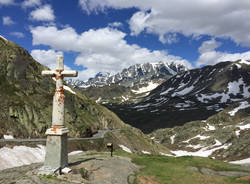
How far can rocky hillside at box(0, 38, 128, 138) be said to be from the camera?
5091 centimetres

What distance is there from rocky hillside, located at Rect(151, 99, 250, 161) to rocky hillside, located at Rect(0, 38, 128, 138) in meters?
50.9

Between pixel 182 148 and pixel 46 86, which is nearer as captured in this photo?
pixel 46 86

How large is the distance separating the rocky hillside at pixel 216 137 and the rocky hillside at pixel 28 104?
5088cm

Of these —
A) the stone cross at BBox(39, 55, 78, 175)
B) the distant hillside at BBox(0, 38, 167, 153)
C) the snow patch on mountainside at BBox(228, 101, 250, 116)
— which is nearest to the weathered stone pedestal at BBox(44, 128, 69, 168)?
the stone cross at BBox(39, 55, 78, 175)

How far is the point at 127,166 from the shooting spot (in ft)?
78.4

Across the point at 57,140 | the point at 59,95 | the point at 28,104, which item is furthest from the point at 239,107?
the point at 57,140

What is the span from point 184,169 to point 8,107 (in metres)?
43.8

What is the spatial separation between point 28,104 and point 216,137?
99.0 m

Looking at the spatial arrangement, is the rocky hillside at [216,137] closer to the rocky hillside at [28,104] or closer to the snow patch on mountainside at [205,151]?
the snow patch on mountainside at [205,151]

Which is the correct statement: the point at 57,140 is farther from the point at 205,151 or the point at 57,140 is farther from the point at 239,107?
the point at 239,107

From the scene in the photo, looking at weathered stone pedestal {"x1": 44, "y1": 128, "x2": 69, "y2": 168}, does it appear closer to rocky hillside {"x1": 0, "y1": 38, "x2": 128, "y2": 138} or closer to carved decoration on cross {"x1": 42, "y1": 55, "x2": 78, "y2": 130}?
carved decoration on cross {"x1": 42, "y1": 55, "x2": 78, "y2": 130}

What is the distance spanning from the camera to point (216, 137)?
11731cm

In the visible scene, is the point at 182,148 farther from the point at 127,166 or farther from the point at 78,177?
the point at 78,177

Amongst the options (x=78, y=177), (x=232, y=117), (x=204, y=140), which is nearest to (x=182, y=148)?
(x=204, y=140)
